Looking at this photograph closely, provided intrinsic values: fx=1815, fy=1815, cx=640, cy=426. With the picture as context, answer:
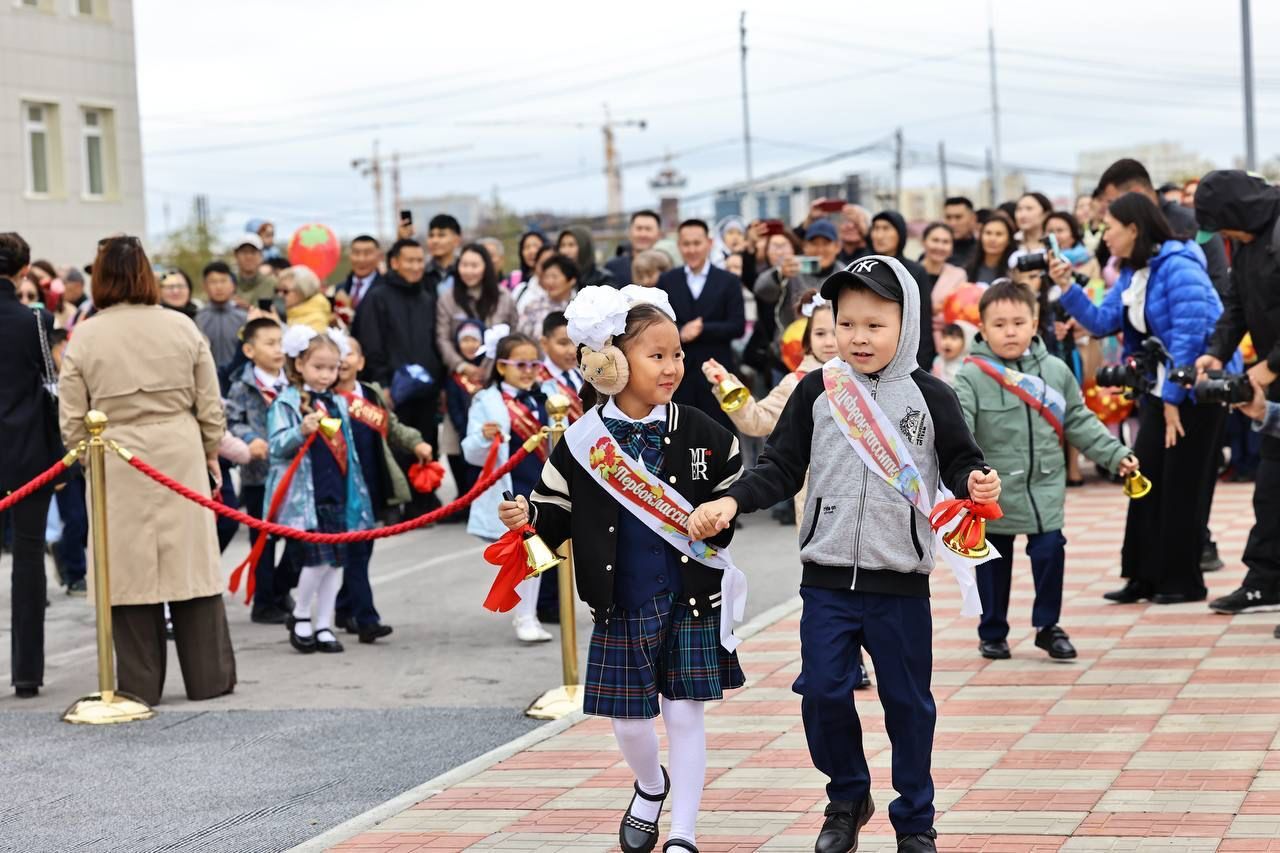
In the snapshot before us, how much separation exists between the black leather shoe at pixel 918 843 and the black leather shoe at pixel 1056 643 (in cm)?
307

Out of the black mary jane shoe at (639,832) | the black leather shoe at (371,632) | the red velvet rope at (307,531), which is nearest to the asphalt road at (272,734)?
the black leather shoe at (371,632)

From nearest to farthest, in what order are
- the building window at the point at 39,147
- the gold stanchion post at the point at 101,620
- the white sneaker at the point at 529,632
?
the gold stanchion post at the point at 101,620
the white sneaker at the point at 529,632
the building window at the point at 39,147

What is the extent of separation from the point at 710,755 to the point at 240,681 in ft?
10.2

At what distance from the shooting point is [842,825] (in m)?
5.11

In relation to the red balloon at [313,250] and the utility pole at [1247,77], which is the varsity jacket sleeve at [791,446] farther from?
the utility pole at [1247,77]

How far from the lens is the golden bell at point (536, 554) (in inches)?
213

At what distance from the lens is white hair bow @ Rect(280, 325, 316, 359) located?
373 inches

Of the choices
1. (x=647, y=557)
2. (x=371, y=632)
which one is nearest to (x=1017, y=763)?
(x=647, y=557)

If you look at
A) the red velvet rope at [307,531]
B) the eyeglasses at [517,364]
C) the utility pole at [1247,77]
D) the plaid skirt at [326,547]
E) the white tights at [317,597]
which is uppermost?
the utility pole at [1247,77]

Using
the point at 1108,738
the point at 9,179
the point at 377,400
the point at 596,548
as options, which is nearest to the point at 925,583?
the point at 596,548

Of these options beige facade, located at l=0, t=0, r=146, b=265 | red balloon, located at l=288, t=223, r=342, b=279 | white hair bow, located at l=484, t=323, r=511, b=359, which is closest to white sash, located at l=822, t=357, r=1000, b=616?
white hair bow, located at l=484, t=323, r=511, b=359

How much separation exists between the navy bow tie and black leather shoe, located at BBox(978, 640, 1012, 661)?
329cm

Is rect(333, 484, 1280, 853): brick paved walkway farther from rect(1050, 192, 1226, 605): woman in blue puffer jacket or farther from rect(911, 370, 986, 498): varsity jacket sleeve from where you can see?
rect(911, 370, 986, 498): varsity jacket sleeve

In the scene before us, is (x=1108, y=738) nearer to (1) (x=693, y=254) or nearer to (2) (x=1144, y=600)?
(2) (x=1144, y=600)
